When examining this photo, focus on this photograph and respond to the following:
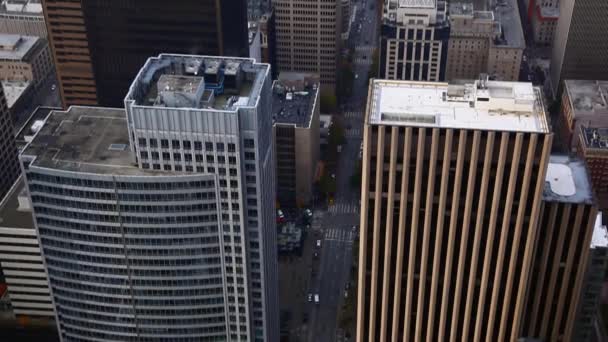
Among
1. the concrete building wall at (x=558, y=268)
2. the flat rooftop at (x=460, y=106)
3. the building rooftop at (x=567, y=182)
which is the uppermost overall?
the flat rooftop at (x=460, y=106)

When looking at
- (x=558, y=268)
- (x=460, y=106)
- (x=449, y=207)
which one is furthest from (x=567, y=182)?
(x=460, y=106)

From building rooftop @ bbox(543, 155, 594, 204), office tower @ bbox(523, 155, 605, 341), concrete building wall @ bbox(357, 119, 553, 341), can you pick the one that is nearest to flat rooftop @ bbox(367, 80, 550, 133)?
concrete building wall @ bbox(357, 119, 553, 341)

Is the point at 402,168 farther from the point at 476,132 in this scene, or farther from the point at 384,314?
the point at 384,314

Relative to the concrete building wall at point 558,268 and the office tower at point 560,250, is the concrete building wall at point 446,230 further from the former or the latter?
the office tower at point 560,250

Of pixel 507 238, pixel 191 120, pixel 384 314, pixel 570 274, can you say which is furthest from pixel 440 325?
pixel 191 120

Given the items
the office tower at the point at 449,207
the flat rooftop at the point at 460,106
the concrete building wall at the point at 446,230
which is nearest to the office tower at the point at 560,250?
the concrete building wall at the point at 446,230

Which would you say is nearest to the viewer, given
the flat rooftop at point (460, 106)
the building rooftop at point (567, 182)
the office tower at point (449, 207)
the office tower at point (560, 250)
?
the office tower at point (449, 207)

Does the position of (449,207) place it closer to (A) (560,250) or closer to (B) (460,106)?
(B) (460,106)
